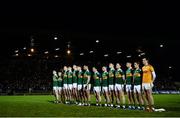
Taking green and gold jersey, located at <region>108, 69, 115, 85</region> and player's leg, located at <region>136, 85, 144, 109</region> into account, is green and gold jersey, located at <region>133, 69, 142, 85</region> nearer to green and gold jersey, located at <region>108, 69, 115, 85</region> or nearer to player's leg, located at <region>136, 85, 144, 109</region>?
player's leg, located at <region>136, 85, 144, 109</region>

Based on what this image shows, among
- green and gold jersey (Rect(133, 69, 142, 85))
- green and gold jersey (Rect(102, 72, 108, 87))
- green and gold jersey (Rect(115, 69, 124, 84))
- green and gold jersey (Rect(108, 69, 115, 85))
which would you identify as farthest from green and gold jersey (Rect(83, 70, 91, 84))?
green and gold jersey (Rect(133, 69, 142, 85))

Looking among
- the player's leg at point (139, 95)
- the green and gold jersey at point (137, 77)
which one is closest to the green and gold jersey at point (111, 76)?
the green and gold jersey at point (137, 77)

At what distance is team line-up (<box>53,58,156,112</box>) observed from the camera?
693 inches

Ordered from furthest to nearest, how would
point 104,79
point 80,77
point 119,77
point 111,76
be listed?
point 80,77, point 104,79, point 111,76, point 119,77

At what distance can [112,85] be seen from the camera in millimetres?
21594

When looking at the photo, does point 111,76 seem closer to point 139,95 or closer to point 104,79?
point 104,79

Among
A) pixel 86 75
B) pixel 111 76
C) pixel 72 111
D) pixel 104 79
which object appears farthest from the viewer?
pixel 86 75

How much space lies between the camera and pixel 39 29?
44375 millimetres

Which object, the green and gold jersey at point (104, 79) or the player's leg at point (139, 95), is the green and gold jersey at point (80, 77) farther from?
the player's leg at point (139, 95)

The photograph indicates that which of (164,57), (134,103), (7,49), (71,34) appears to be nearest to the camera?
(134,103)

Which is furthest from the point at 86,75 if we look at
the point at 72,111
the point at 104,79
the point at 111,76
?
the point at 72,111

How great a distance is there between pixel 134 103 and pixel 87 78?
411 centimetres

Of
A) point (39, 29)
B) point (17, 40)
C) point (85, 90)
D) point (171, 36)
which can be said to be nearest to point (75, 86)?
point (85, 90)

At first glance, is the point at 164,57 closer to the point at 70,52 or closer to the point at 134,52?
the point at 134,52
